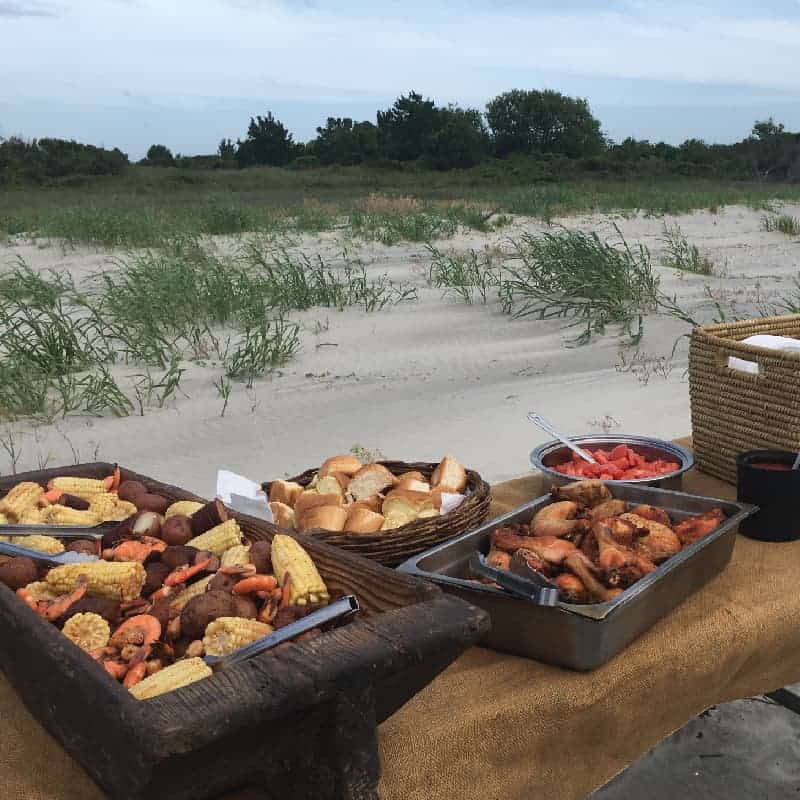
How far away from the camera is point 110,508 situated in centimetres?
168

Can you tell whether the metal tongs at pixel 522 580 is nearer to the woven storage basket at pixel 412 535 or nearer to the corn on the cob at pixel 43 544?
the woven storage basket at pixel 412 535

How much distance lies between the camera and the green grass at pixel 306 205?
13.9 meters

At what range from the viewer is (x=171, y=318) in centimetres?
679

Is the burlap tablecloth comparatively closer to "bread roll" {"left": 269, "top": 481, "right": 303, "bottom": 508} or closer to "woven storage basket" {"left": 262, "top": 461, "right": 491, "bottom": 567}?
"woven storage basket" {"left": 262, "top": 461, "right": 491, "bottom": 567}

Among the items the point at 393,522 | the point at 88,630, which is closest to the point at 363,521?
the point at 393,522

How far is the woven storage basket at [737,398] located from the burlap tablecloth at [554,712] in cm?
58

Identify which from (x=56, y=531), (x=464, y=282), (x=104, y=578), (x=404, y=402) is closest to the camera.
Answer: (x=104, y=578)

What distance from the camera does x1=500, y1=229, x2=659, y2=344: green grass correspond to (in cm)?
743

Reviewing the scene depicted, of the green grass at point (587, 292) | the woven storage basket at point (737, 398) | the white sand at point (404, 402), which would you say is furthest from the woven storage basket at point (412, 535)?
the green grass at point (587, 292)

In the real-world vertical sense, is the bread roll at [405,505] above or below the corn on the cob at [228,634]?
below

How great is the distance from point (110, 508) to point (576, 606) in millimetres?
873

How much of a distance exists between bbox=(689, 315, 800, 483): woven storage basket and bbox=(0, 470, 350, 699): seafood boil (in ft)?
4.21

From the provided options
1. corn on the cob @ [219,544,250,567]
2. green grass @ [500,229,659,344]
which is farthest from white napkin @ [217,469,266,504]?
green grass @ [500,229,659,344]

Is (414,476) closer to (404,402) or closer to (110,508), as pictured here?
(110,508)
